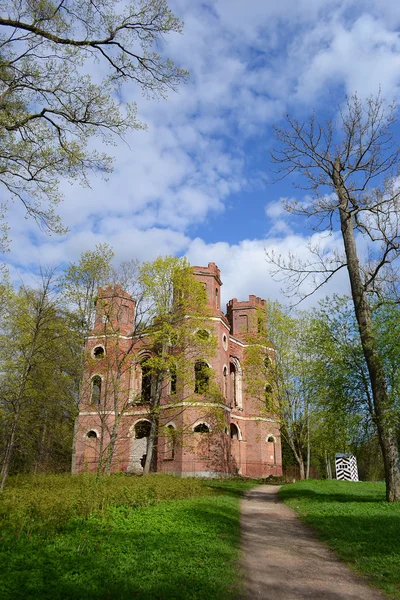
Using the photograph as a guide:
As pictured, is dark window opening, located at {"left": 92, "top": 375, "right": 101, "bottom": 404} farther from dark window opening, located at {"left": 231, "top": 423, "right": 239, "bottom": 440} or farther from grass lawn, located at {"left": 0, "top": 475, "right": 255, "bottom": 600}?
grass lawn, located at {"left": 0, "top": 475, "right": 255, "bottom": 600}

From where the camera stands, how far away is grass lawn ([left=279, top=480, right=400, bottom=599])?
6724 millimetres

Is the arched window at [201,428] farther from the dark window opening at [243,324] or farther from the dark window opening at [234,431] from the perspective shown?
the dark window opening at [243,324]

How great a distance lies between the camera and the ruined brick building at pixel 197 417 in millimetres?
25125

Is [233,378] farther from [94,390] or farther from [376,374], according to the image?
[376,374]

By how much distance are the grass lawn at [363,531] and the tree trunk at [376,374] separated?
0.94 meters

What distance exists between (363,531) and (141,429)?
2389cm

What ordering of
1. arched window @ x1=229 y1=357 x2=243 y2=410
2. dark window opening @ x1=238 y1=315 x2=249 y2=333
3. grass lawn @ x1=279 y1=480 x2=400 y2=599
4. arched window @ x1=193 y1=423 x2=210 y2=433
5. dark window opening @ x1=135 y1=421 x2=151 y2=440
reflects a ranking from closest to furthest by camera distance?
1. grass lawn @ x1=279 y1=480 x2=400 y2=599
2. arched window @ x1=193 y1=423 x2=210 y2=433
3. dark window opening @ x1=135 y1=421 x2=151 y2=440
4. arched window @ x1=229 y1=357 x2=243 y2=410
5. dark window opening @ x1=238 y1=315 x2=249 y2=333

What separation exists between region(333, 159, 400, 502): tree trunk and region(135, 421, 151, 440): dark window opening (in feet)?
67.1

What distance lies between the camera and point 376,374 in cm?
1298

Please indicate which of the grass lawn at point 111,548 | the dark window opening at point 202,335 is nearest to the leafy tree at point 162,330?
the dark window opening at point 202,335

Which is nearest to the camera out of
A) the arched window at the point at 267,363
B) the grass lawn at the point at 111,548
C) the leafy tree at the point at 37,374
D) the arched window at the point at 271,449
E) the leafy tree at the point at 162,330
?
the grass lawn at the point at 111,548

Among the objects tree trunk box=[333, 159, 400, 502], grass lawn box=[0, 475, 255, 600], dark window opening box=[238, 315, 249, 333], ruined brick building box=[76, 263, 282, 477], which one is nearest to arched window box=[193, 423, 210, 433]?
ruined brick building box=[76, 263, 282, 477]

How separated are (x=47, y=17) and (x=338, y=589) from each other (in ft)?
35.3

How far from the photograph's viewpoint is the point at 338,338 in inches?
609
